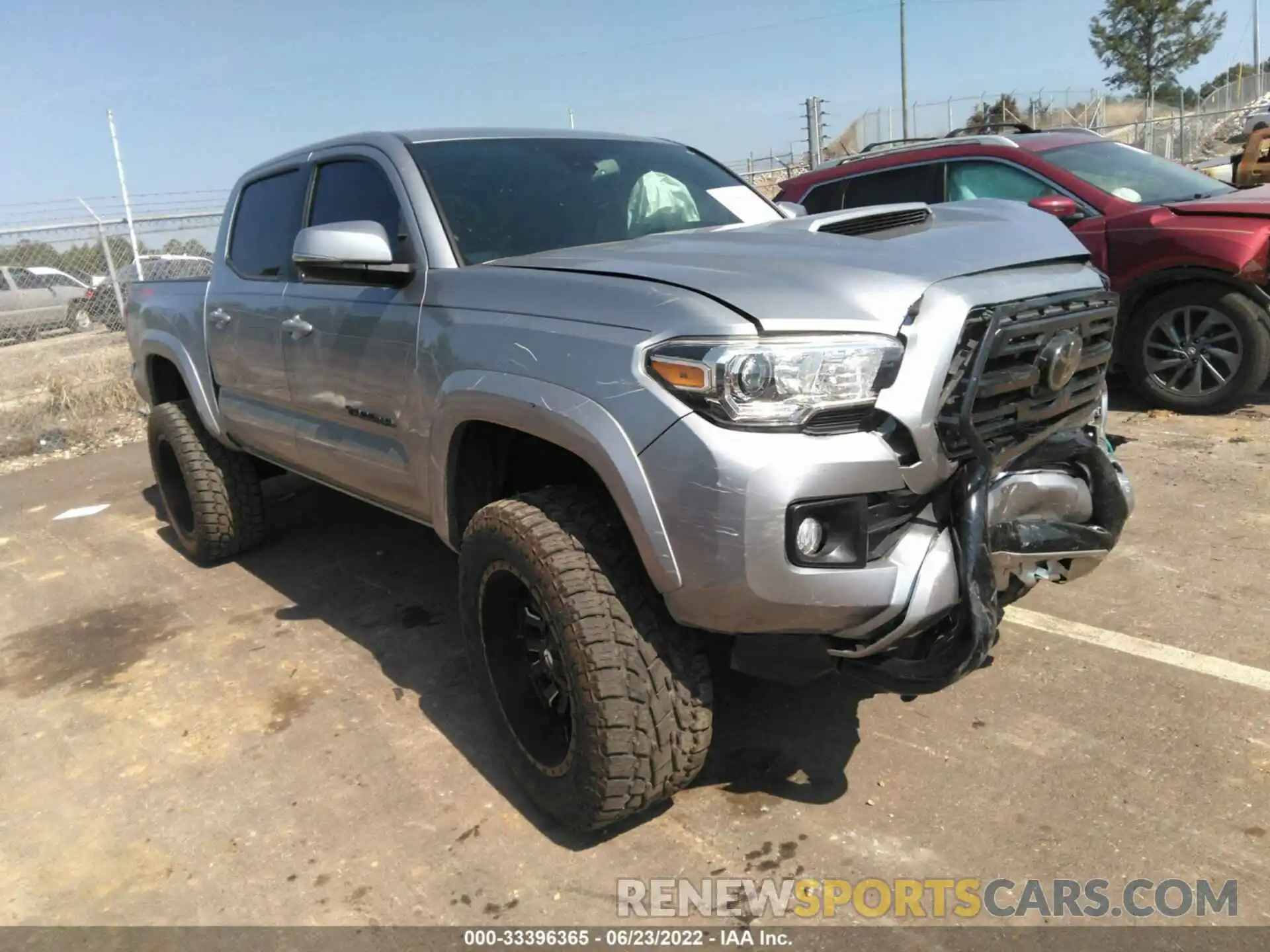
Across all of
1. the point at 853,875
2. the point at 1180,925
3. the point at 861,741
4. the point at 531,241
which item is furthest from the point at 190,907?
the point at 1180,925

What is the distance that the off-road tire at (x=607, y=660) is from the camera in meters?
2.35

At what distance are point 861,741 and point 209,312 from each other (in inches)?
138

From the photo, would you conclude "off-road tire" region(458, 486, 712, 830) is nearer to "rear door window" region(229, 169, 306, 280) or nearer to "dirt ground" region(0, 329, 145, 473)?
"rear door window" region(229, 169, 306, 280)

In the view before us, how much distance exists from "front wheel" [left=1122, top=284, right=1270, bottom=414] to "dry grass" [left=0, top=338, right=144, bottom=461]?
819 cm

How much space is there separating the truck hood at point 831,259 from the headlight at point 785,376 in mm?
54

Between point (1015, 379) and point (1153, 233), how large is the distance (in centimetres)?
442

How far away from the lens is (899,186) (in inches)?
276

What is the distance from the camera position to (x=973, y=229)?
2658 mm

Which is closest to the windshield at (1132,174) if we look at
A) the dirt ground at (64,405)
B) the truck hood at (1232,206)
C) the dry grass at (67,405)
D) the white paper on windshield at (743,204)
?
the truck hood at (1232,206)

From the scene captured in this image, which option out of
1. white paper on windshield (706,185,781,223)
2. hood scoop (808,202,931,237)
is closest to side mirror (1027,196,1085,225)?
white paper on windshield (706,185,781,223)

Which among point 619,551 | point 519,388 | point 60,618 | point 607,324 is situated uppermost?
point 607,324

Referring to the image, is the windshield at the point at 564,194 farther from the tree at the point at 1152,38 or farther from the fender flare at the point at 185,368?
the tree at the point at 1152,38

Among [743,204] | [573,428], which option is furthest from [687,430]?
[743,204]

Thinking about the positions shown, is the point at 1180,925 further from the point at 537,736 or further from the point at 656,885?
the point at 537,736
